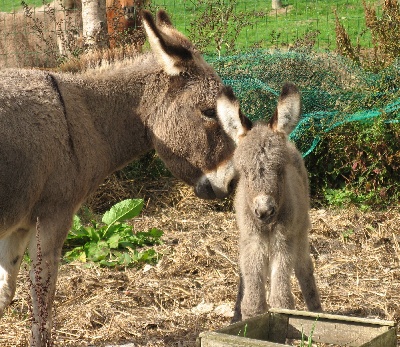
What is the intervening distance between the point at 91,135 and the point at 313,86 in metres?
3.71

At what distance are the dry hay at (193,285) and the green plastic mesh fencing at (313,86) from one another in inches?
41.5

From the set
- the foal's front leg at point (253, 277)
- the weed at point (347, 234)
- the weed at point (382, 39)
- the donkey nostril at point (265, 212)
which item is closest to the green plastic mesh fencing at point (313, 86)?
the weed at point (382, 39)

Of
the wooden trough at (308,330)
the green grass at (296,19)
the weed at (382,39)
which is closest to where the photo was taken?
the wooden trough at (308,330)

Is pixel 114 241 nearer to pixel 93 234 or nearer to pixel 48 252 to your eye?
pixel 93 234

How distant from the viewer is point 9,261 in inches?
183

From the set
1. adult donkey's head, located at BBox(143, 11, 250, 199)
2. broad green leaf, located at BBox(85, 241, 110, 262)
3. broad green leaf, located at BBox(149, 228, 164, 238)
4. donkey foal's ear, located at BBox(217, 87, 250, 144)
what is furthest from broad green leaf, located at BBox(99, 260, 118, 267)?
donkey foal's ear, located at BBox(217, 87, 250, 144)

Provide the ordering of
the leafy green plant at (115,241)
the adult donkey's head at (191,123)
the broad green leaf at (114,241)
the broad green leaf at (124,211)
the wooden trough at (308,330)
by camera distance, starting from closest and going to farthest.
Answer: the wooden trough at (308,330)
the adult donkey's head at (191,123)
the leafy green plant at (115,241)
the broad green leaf at (114,241)
the broad green leaf at (124,211)

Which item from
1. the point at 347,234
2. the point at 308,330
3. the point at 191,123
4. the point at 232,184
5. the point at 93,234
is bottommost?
the point at 347,234

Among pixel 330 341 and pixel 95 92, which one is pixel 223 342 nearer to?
pixel 330 341

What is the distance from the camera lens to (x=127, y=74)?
16.5 feet

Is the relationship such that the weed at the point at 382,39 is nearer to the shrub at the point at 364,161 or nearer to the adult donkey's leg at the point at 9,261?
the shrub at the point at 364,161

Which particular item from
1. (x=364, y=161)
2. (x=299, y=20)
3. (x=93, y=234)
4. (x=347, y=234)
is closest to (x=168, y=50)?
(x=93, y=234)

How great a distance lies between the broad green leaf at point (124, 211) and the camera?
6.90 m

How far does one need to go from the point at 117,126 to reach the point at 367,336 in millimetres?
2325
